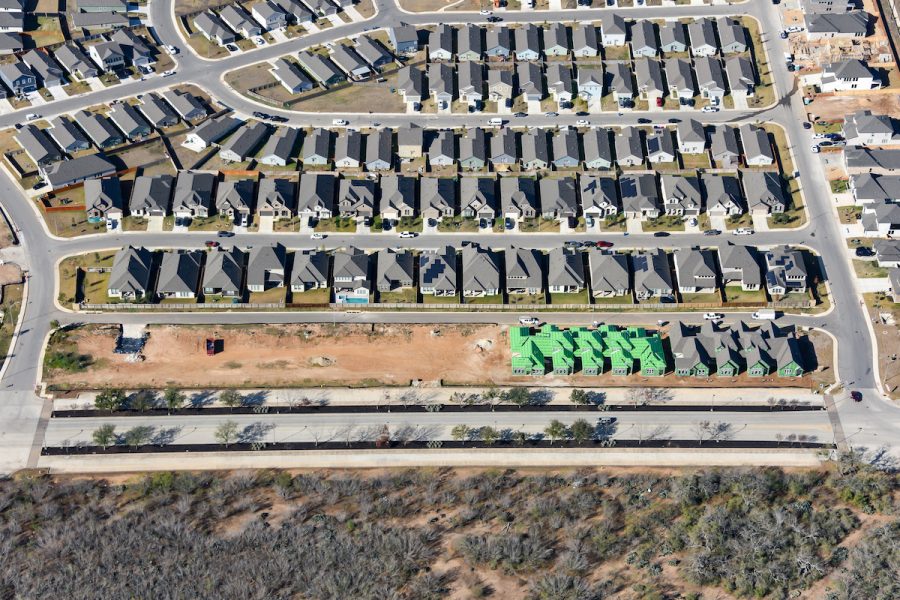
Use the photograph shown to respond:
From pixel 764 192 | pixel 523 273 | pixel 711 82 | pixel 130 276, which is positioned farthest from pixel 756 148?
pixel 130 276

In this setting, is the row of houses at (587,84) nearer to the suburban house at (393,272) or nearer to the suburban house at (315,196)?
the suburban house at (315,196)

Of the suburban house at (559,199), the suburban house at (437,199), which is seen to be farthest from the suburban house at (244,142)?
the suburban house at (559,199)

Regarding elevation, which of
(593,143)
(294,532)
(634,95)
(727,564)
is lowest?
(727,564)

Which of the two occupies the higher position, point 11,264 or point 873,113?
point 873,113

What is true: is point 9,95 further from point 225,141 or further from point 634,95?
point 634,95

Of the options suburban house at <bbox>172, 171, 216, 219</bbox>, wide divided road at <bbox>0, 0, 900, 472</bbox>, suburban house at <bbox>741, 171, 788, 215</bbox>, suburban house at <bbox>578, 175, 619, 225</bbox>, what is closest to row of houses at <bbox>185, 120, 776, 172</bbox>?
suburban house at <bbox>741, 171, 788, 215</bbox>

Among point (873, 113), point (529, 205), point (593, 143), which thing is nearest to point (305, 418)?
point (529, 205)
